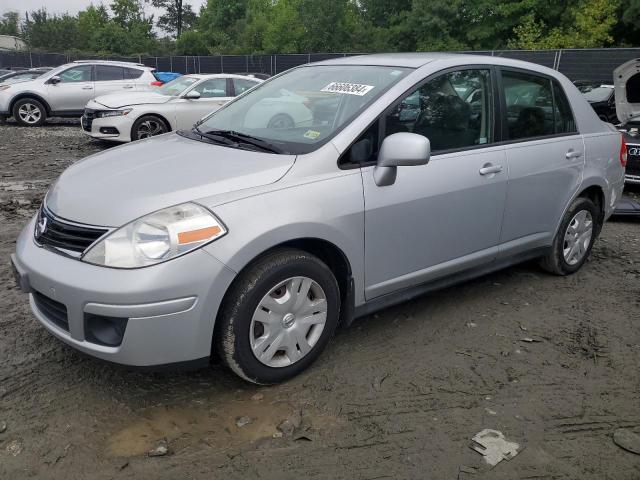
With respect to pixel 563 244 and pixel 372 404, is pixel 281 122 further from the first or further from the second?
pixel 563 244

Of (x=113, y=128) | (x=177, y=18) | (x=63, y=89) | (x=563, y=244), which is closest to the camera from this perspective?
(x=563, y=244)

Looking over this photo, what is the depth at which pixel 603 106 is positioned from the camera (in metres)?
12.1

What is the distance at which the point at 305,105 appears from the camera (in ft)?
11.6

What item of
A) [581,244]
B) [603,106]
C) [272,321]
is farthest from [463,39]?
[272,321]

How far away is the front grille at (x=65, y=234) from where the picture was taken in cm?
262

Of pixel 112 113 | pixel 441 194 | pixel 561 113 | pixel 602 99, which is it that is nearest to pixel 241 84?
pixel 112 113

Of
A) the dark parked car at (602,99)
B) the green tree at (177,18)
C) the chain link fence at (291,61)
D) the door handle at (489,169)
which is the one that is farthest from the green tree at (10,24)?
the door handle at (489,169)

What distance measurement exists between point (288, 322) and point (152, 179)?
0.99m

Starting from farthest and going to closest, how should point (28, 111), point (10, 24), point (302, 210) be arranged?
point (10, 24) → point (28, 111) → point (302, 210)

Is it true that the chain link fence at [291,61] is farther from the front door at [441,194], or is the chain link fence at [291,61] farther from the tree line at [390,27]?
the front door at [441,194]

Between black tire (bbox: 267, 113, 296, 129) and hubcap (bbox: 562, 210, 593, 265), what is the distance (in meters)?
2.42

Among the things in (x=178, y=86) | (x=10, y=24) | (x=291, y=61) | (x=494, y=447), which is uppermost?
(x=10, y=24)

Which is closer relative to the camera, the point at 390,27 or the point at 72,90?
the point at 72,90

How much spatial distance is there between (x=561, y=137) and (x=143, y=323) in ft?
10.8
